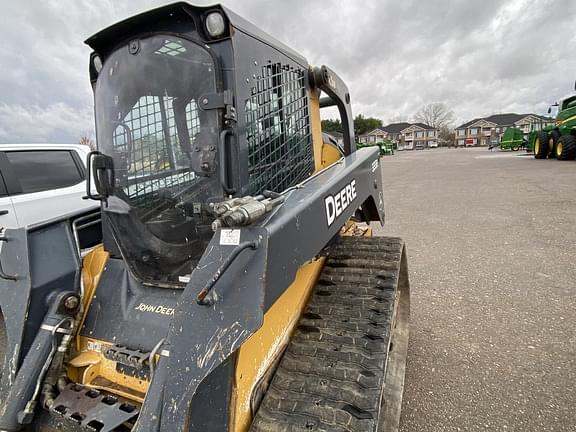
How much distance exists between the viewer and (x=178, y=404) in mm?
1055

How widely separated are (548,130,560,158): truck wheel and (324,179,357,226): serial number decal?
18.4 m

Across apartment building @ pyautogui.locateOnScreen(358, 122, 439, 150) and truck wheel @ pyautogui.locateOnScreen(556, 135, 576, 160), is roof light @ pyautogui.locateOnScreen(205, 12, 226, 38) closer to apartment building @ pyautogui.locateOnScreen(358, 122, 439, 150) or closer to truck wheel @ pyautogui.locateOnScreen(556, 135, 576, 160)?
truck wheel @ pyautogui.locateOnScreen(556, 135, 576, 160)

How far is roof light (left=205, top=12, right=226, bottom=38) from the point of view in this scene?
1.47 m

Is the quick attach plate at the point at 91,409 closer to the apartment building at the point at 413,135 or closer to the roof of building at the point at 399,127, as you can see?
the apartment building at the point at 413,135

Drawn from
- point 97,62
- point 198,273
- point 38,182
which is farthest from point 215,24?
point 38,182

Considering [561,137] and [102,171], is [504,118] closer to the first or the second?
[561,137]

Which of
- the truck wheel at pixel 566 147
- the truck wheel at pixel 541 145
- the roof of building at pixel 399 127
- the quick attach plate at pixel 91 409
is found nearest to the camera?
the quick attach plate at pixel 91 409

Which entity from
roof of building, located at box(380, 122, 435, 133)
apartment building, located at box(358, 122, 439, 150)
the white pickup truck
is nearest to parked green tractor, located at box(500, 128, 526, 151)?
the white pickup truck

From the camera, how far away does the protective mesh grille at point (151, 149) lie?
5.46ft

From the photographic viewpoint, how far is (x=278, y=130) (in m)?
1.91

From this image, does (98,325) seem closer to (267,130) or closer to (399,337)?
(267,130)

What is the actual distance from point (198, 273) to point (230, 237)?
6.1 inches

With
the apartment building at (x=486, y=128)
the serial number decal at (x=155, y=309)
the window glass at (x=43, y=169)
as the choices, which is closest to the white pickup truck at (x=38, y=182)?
the window glass at (x=43, y=169)

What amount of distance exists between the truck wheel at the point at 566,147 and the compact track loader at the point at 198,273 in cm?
1670
